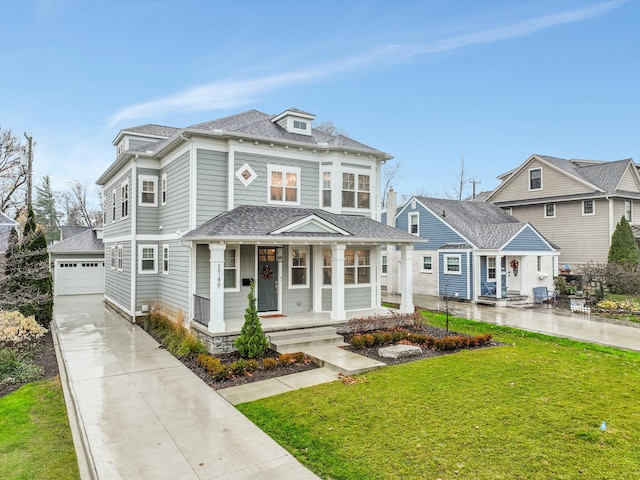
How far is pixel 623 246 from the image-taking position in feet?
66.5

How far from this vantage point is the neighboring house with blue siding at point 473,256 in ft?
62.1

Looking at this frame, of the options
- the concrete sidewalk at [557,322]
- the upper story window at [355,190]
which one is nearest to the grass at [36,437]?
the upper story window at [355,190]

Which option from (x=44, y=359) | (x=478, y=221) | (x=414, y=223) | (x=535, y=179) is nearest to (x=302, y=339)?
(x=44, y=359)

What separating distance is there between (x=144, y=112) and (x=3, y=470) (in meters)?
29.1

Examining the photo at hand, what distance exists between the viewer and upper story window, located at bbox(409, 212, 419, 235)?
73.7ft

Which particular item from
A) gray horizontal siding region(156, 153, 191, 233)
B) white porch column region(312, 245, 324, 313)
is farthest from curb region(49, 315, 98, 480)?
white porch column region(312, 245, 324, 313)

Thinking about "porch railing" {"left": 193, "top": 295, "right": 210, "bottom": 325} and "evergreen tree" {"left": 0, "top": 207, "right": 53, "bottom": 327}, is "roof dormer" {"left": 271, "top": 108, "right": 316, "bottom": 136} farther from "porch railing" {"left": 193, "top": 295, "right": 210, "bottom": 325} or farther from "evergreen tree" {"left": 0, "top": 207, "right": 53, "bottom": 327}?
"evergreen tree" {"left": 0, "top": 207, "right": 53, "bottom": 327}

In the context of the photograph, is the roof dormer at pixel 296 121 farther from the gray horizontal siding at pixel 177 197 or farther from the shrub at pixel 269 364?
the shrub at pixel 269 364

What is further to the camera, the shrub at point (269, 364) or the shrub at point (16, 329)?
the shrub at point (16, 329)

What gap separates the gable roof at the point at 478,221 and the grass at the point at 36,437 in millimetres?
17554

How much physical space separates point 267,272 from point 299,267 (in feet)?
3.78

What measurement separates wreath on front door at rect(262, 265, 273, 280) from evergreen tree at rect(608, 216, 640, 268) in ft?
60.1

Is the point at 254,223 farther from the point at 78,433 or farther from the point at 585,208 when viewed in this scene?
the point at 585,208

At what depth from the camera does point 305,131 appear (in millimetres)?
14180
